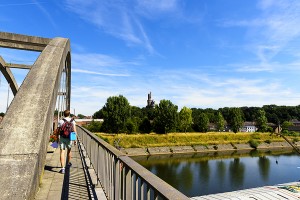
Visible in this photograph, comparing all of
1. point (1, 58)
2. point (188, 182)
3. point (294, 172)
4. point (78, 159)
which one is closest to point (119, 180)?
point (78, 159)

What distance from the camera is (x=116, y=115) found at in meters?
56.7

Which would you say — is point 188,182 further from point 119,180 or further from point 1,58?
point 119,180

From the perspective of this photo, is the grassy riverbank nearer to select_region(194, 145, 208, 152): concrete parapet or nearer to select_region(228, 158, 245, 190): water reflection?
select_region(194, 145, 208, 152): concrete parapet

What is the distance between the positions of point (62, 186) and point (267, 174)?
117 feet

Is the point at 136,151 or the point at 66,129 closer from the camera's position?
the point at 66,129

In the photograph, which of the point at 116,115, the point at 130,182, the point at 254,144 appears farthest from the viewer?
the point at 254,144

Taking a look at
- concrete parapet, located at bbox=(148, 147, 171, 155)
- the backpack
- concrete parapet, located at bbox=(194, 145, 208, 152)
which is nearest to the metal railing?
the backpack

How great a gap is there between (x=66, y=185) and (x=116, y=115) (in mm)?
52217

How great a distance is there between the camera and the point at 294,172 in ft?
124

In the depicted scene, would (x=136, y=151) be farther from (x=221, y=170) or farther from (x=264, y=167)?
(x=264, y=167)

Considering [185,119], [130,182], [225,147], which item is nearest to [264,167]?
[225,147]

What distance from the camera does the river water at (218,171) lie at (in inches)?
1137

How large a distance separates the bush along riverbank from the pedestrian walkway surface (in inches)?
1542

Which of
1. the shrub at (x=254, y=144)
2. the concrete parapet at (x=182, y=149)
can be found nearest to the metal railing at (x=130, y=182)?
the concrete parapet at (x=182, y=149)
